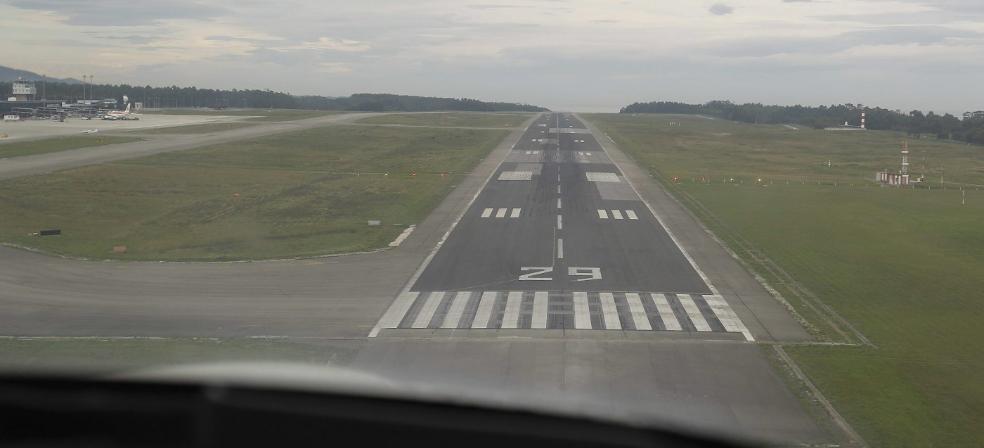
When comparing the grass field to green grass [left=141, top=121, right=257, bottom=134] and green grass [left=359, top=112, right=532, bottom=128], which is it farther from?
green grass [left=359, top=112, right=532, bottom=128]

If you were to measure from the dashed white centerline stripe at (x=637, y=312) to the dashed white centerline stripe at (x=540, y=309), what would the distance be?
1897 millimetres

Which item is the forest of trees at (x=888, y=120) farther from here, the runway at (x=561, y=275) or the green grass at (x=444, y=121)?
the runway at (x=561, y=275)

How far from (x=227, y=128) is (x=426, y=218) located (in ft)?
198

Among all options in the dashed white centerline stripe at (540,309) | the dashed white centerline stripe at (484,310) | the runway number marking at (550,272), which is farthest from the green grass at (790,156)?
the dashed white centerline stripe at (484,310)

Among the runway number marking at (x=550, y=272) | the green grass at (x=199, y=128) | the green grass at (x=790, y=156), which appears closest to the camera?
the runway number marking at (x=550, y=272)

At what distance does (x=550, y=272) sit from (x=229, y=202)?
19458 mm

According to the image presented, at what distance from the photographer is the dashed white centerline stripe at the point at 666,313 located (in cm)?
1848

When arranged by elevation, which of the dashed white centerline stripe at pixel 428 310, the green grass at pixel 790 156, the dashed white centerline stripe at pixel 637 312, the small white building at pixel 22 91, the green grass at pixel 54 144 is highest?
the small white building at pixel 22 91

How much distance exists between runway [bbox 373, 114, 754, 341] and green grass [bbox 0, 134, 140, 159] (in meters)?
33.4

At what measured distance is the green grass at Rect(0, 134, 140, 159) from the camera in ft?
188

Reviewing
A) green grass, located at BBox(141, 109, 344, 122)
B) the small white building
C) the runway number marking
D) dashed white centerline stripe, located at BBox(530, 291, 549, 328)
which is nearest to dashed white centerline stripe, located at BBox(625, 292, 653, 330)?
dashed white centerline stripe, located at BBox(530, 291, 549, 328)

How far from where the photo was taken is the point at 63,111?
369ft

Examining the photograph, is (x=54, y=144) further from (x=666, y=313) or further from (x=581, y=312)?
(x=666, y=313)

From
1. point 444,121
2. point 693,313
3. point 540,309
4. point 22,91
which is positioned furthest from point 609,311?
point 22,91
